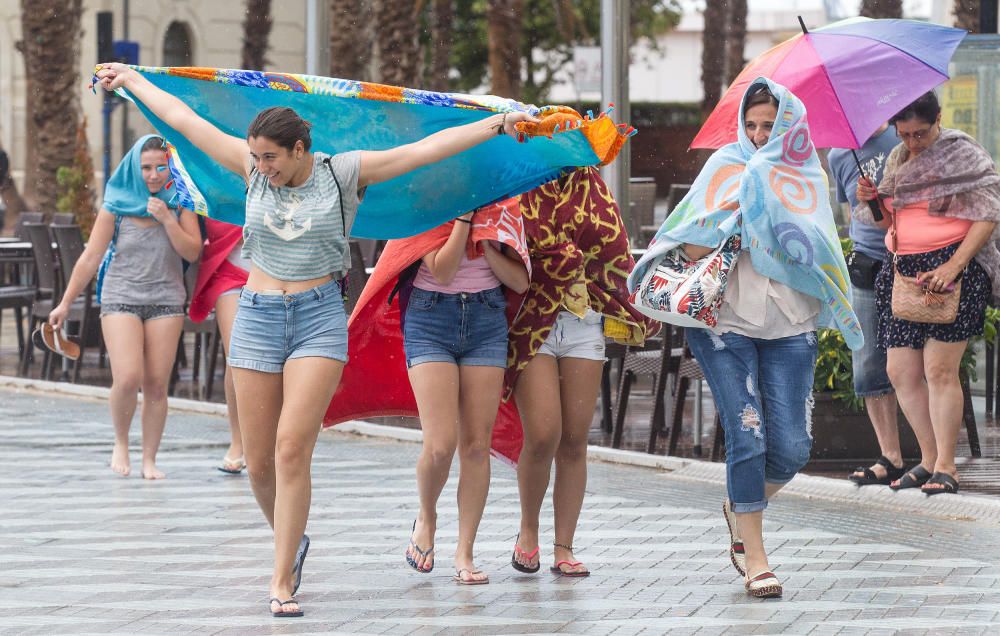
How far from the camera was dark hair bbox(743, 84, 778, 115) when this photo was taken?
661 centimetres

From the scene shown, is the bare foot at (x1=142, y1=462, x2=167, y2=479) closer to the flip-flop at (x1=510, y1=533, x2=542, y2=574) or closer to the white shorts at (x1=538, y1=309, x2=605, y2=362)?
the flip-flop at (x1=510, y1=533, x2=542, y2=574)

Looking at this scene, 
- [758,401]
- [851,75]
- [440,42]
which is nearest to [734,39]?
[440,42]

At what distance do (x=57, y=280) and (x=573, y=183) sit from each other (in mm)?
9312

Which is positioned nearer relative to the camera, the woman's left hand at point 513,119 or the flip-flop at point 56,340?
the woman's left hand at point 513,119

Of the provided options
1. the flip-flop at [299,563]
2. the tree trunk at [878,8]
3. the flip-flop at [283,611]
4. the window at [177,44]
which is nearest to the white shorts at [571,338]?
the flip-flop at [299,563]

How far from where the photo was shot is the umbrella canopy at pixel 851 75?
7.90 meters

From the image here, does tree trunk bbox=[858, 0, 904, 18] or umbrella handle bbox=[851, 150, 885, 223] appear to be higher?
tree trunk bbox=[858, 0, 904, 18]

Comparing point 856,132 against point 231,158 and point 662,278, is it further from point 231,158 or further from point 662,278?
point 231,158

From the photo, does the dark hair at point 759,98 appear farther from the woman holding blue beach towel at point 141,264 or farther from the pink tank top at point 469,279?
the woman holding blue beach towel at point 141,264

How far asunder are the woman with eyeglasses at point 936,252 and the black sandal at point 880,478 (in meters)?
0.20

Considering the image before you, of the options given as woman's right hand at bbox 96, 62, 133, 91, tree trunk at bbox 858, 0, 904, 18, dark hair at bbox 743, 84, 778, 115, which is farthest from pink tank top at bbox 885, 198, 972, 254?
tree trunk at bbox 858, 0, 904, 18

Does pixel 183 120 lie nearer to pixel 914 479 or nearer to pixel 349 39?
pixel 914 479

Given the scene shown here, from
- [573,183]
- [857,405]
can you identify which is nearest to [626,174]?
[857,405]

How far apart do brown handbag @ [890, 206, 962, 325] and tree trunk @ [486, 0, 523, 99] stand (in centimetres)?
1770
